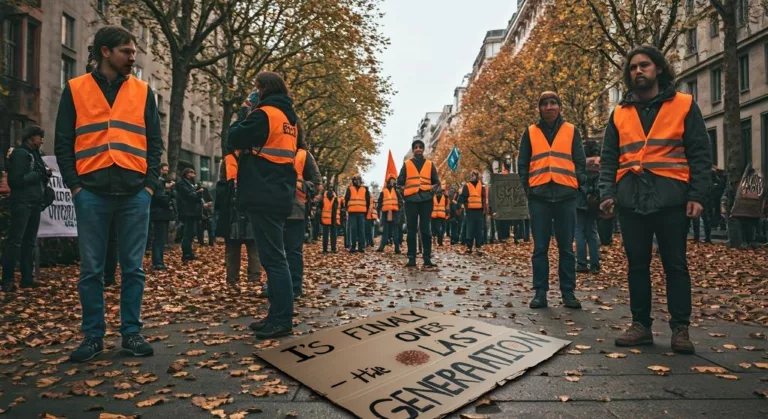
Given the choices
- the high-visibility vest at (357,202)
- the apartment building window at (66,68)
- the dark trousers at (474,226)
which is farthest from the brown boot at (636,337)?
the apartment building window at (66,68)

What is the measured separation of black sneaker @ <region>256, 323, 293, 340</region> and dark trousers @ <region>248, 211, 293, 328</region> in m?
0.03

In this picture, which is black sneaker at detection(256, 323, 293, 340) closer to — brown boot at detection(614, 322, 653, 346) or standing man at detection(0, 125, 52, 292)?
brown boot at detection(614, 322, 653, 346)

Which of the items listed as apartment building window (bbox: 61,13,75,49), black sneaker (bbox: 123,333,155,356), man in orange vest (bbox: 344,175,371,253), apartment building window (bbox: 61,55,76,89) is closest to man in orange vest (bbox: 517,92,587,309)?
black sneaker (bbox: 123,333,155,356)

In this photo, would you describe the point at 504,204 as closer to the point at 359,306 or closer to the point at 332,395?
the point at 359,306

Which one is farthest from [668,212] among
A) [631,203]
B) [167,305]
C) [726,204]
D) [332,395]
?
[726,204]

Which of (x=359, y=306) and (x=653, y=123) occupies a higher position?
(x=653, y=123)

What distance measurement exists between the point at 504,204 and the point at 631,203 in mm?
13931

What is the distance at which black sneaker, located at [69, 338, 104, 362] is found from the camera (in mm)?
4258

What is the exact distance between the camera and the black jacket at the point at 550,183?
20.8 feet

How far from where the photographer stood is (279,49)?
23.4 metres

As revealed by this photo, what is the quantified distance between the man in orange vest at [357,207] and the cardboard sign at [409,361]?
10.6 metres

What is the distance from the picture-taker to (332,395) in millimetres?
3377

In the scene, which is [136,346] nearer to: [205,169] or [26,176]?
[26,176]

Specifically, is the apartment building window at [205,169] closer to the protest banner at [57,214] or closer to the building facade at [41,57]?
the building facade at [41,57]
